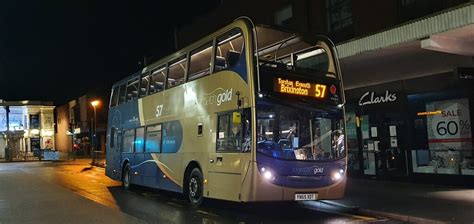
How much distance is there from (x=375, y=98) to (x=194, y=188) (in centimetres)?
862

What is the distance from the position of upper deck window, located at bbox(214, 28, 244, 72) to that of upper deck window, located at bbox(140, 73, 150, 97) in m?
5.13

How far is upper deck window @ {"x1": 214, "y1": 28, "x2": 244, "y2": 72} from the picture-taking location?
11374mm

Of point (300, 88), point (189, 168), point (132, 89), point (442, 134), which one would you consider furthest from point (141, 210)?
point (442, 134)

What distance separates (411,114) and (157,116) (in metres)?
8.59

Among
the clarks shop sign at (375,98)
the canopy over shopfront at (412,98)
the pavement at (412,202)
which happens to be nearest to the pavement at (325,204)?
the pavement at (412,202)

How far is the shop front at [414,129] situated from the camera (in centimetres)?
1541

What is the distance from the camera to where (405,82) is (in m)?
17.2

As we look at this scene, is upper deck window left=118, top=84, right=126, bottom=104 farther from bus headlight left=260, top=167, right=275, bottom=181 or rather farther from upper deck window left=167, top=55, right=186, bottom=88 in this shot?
bus headlight left=260, top=167, right=275, bottom=181

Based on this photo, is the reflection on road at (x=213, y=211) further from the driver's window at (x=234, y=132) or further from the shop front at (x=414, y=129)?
the shop front at (x=414, y=129)

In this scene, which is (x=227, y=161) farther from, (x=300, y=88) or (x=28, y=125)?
(x=28, y=125)

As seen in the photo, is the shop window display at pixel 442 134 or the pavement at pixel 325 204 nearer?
the pavement at pixel 325 204

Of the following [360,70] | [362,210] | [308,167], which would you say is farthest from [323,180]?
[360,70]

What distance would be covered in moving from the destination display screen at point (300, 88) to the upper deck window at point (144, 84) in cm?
716

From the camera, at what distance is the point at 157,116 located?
15766mm
